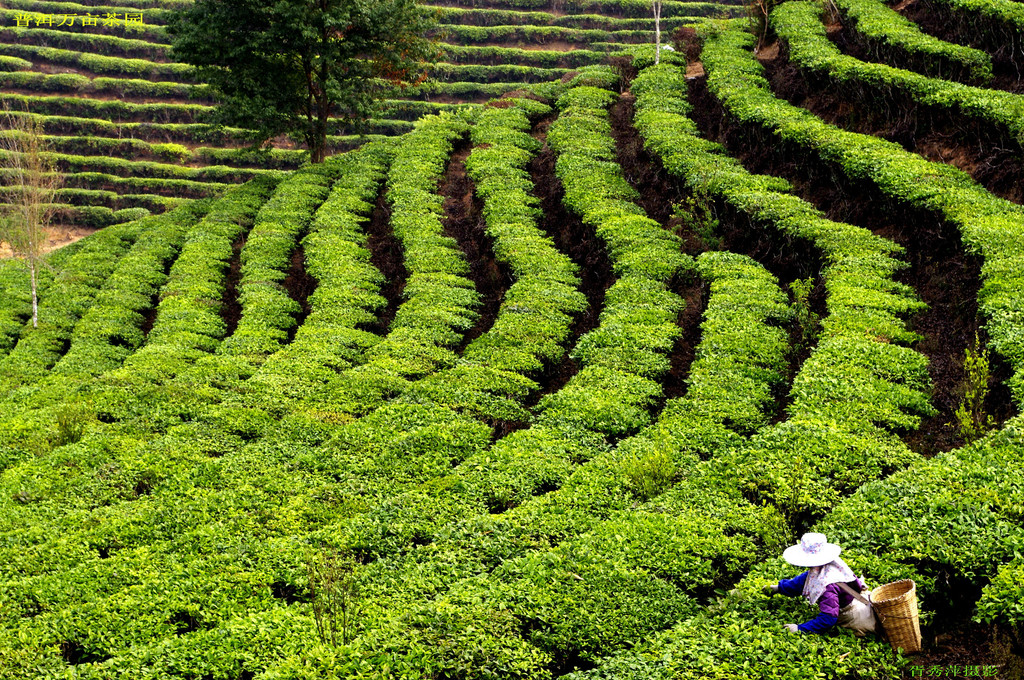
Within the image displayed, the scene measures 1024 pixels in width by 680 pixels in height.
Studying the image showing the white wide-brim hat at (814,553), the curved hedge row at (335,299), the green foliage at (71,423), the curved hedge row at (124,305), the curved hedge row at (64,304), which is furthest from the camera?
the curved hedge row at (64,304)

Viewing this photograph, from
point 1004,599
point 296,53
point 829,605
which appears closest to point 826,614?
point 829,605

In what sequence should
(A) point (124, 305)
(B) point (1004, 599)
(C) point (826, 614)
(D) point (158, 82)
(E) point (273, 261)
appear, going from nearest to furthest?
(B) point (1004, 599)
(C) point (826, 614)
(A) point (124, 305)
(E) point (273, 261)
(D) point (158, 82)

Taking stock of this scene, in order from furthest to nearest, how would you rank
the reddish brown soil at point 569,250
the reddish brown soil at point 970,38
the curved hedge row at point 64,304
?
the reddish brown soil at point 970,38
the curved hedge row at point 64,304
the reddish brown soil at point 569,250

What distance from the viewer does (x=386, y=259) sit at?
2966cm

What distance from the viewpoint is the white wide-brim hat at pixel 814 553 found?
9.05 m

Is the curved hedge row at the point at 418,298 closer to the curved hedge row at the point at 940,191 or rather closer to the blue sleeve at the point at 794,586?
the blue sleeve at the point at 794,586

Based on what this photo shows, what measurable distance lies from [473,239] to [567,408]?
553 inches

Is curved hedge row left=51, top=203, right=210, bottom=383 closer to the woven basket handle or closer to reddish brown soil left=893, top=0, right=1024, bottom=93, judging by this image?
the woven basket handle

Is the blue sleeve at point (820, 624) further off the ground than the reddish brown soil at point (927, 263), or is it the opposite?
the reddish brown soil at point (927, 263)

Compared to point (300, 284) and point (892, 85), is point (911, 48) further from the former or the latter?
point (300, 284)

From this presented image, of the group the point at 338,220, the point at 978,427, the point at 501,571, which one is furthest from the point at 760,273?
the point at 338,220

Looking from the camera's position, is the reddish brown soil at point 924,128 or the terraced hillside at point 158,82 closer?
the reddish brown soil at point 924,128

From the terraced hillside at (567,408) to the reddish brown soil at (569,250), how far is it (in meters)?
0.15

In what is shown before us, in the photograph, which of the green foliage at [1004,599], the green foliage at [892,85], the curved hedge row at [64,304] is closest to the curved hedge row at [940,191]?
the green foliage at [892,85]
